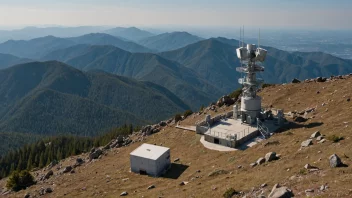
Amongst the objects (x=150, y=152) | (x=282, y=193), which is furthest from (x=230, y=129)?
(x=282, y=193)

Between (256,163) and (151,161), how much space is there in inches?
594

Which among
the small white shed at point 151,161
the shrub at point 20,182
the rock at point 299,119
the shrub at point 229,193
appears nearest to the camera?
the shrub at point 229,193

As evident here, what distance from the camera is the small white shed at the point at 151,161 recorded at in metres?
41.6

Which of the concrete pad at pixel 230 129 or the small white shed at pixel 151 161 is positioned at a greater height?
the concrete pad at pixel 230 129

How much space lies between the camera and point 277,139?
135ft

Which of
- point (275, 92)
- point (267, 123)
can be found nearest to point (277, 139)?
point (267, 123)

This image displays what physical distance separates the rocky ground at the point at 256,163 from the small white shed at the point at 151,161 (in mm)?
1334

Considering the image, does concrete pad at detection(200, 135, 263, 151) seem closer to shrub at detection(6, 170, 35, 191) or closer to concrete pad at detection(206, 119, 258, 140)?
concrete pad at detection(206, 119, 258, 140)

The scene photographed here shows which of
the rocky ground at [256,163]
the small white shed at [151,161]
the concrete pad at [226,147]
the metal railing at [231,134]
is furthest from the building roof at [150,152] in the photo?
the metal railing at [231,134]

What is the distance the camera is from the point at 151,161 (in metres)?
41.8

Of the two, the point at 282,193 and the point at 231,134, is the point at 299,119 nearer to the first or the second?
the point at 231,134

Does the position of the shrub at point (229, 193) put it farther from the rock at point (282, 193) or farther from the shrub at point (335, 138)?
the shrub at point (335, 138)

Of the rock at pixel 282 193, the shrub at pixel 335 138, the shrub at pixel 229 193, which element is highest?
the rock at pixel 282 193

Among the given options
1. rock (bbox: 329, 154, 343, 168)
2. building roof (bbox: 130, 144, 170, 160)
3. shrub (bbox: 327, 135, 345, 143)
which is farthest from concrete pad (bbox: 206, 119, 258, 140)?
rock (bbox: 329, 154, 343, 168)
